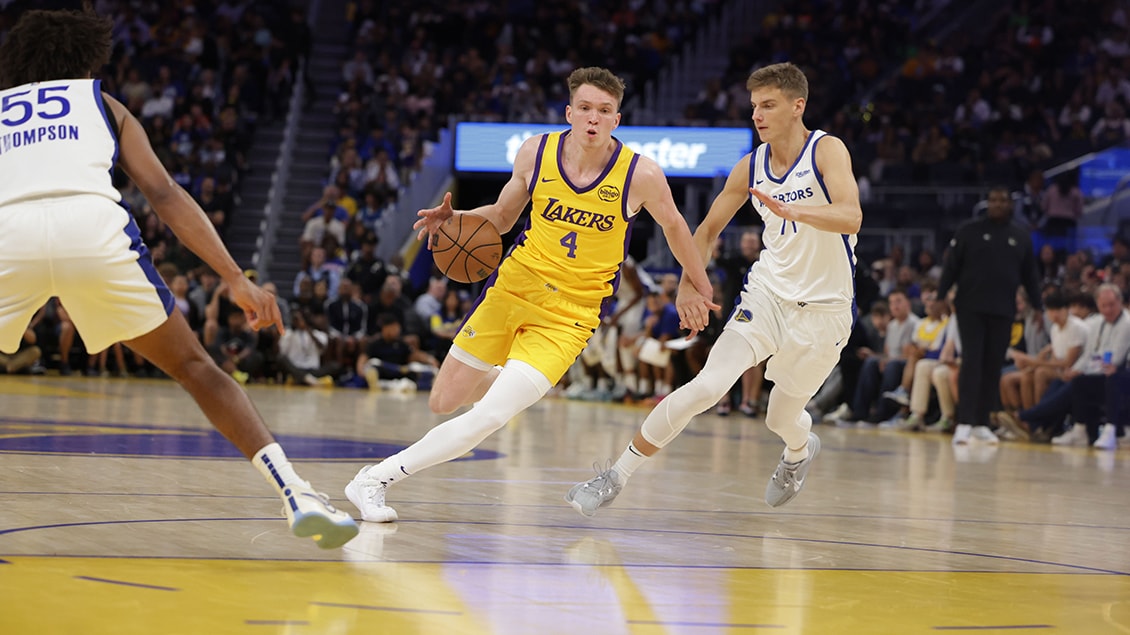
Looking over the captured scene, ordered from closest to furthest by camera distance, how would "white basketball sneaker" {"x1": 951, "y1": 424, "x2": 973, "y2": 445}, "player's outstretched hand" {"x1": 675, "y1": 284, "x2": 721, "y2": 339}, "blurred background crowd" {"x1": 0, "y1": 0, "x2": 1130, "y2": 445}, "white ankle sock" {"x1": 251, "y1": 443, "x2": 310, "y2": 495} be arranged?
"white ankle sock" {"x1": 251, "y1": 443, "x2": 310, "y2": 495}, "player's outstretched hand" {"x1": 675, "y1": 284, "x2": 721, "y2": 339}, "white basketball sneaker" {"x1": 951, "y1": 424, "x2": 973, "y2": 445}, "blurred background crowd" {"x1": 0, "y1": 0, "x2": 1130, "y2": 445}

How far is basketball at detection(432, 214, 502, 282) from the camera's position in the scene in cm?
609

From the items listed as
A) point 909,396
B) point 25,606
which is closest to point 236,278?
point 25,606

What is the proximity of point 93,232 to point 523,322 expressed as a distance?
2.23 meters

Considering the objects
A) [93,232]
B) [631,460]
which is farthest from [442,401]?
[93,232]

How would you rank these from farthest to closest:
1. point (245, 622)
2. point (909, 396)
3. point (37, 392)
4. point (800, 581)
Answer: point (909, 396)
point (37, 392)
point (800, 581)
point (245, 622)

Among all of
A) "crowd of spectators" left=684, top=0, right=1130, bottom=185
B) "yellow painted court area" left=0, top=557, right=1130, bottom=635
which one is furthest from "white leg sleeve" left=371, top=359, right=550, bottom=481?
"crowd of spectators" left=684, top=0, right=1130, bottom=185

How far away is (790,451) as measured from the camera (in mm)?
6633

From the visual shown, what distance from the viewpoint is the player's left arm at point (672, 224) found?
596 cm

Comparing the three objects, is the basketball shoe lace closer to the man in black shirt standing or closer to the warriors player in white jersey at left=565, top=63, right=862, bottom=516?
the warriors player in white jersey at left=565, top=63, right=862, bottom=516

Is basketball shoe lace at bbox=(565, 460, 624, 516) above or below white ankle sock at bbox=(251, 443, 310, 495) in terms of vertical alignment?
below

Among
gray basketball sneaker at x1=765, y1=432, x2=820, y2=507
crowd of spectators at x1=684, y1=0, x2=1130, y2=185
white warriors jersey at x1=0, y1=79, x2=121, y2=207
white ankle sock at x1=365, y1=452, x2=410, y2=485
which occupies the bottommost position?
gray basketball sneaker at x1=765, y1=432, x2=820, y2=507

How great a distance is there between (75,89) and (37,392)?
9.73 m

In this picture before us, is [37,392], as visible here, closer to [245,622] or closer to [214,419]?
[214,419]

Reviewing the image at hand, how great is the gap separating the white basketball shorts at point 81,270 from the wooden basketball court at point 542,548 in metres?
0.73
